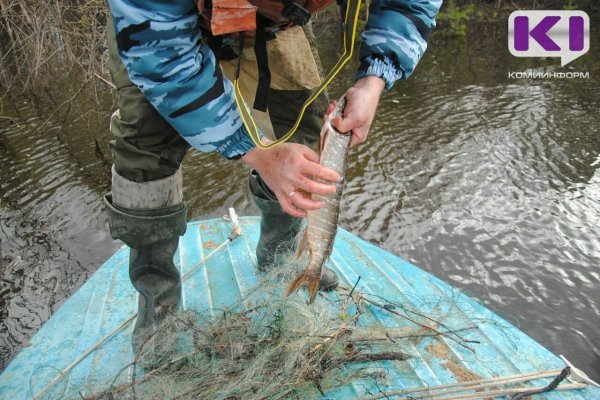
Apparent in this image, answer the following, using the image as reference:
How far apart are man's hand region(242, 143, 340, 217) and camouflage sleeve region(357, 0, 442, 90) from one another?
0.63 metres

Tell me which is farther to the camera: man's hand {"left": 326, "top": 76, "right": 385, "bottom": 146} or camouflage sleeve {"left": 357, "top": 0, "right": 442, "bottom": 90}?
camouflage sleeve {"left": 357, "top": 0, "right": 442, "bottom": 90}

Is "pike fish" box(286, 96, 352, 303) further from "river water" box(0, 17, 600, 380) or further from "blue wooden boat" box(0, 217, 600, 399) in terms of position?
"river water" box(0, 17, 600, 380)

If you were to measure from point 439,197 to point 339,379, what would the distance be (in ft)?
11.7

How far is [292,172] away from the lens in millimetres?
1757

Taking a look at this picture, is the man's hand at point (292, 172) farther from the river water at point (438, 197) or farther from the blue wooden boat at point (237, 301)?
the river water at point (438, 197)

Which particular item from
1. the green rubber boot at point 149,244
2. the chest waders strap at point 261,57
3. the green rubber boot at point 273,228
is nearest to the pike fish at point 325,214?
the chest waders strap at point 261,57

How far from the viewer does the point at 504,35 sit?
13570mm

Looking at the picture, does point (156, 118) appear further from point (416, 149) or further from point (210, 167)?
point (416, 149)

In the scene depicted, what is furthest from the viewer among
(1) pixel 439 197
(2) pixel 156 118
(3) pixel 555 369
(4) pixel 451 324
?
(1) pixel 439 197

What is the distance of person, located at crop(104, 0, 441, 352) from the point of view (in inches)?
63.6

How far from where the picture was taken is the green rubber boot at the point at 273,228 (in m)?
2.72

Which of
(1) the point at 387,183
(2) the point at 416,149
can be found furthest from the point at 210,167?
(2) the point at 416,149

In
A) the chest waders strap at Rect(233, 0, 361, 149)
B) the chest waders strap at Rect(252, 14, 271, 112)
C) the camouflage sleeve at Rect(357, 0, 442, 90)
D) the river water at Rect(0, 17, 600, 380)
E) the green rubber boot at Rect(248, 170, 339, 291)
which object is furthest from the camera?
the river water at Rect(0, 17, 600, 380)

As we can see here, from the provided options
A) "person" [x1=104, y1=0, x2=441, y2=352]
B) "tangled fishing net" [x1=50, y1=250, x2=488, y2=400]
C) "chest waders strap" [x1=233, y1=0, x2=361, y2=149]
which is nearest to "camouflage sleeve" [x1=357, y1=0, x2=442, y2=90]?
"person" [x1=104, y1=0, x2=441, y2=352]
